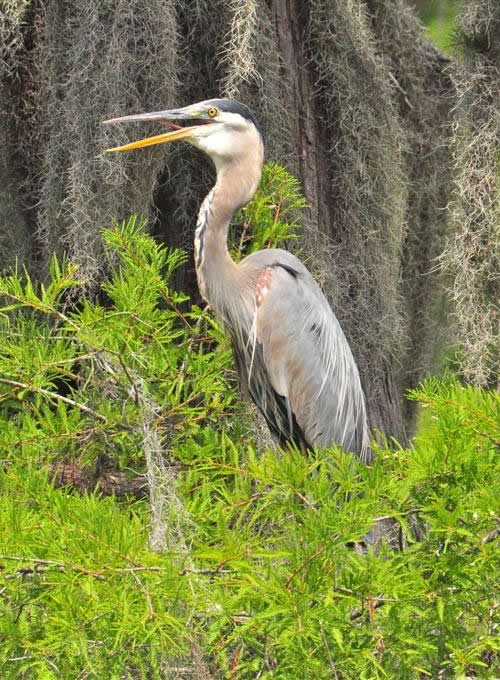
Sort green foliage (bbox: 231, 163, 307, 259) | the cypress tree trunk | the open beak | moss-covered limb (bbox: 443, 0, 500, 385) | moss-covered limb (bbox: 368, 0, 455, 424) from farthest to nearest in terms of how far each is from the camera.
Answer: moss-covered limb (bbox: 368, 0, 455, 424)
moss-covered limb (bbox: 443, 0, 500, 385)
green foliage (bbox: 231, 163, 307, 259)
the cypress tree trunk
the open beak

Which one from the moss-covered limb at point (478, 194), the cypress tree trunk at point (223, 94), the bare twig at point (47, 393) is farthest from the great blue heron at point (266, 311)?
the bare twig at point (47, 393)

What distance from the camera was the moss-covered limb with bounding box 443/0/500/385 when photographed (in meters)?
2.96

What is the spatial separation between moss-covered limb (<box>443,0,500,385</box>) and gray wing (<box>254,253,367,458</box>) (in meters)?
0.33

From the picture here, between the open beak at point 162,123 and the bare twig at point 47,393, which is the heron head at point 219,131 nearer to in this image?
the open beak at point 162,123

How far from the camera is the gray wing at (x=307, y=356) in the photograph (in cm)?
276

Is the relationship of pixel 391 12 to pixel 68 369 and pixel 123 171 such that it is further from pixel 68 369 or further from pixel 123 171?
pixel 68 369

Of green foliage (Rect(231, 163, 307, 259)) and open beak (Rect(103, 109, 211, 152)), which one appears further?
green foliage (Rect(231, 163, 307, 259))

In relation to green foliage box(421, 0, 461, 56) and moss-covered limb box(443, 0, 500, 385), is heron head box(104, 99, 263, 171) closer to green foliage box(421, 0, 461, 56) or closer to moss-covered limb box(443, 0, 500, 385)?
moss-covered limb box(443, 0, 500, 385)

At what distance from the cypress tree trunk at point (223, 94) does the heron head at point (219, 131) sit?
0.29 feet

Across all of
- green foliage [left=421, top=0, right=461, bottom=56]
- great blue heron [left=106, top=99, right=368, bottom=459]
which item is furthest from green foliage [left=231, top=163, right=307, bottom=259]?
green foliage [left=421, top=0, right=461, bottom=56]

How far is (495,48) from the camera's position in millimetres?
2984

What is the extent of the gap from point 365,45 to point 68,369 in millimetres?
1263

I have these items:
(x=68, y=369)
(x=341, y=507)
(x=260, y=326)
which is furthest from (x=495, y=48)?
(x=341, y=507)

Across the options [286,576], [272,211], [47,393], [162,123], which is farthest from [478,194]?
[286,576]
